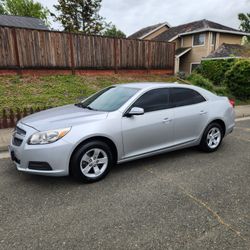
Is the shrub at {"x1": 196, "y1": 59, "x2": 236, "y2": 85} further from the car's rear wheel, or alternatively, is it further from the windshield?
the windshield

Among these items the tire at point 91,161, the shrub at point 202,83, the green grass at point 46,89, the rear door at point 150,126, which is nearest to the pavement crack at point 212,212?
the rear door at point 150,126

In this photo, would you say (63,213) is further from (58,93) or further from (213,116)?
(58,93)

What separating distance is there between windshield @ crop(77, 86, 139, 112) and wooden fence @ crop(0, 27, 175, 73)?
25.5 ft

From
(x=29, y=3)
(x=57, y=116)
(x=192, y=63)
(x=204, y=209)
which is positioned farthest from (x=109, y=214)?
(x=29, y=3)

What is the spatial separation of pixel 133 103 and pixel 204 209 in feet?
6.41

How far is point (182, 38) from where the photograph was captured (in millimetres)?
25359

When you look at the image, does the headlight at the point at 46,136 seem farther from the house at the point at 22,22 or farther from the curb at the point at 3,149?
the house at the point at 22,22

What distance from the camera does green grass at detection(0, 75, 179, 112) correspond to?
8.69 metres

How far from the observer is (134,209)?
9.52 ft

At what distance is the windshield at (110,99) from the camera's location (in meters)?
4.02

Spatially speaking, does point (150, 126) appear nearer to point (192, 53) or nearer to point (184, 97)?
point (184, 97)

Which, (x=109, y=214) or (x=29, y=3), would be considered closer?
(x=109, y=214)

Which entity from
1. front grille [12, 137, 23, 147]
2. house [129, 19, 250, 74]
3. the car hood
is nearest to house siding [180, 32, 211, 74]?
house [129, 19, 250, 74]

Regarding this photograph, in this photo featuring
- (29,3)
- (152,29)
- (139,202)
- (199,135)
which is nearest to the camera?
(139,202)
